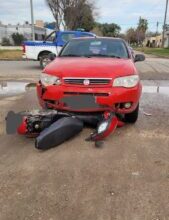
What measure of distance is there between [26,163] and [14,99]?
423cm

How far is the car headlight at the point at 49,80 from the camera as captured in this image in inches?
221

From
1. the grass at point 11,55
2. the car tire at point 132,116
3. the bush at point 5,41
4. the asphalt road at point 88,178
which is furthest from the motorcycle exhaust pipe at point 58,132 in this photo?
the bush at point 5,41

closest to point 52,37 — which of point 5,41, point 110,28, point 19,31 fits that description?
point 5,41

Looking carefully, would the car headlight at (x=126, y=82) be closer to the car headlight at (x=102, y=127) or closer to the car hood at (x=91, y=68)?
the car hood at (x=91, y=68)

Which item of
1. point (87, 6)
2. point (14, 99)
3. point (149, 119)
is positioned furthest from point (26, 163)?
point (87, 6)

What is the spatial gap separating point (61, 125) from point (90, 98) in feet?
2.29

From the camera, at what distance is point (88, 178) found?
400 cm

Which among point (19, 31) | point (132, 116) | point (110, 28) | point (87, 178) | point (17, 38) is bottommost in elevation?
point (110, 28)

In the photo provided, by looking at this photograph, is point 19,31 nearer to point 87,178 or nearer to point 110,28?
point 110,28

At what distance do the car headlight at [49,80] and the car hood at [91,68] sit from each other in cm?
7

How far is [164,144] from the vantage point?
5.19 m

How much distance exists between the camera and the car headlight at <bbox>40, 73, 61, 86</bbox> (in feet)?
18.4

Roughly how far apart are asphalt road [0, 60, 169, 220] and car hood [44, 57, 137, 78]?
972mm

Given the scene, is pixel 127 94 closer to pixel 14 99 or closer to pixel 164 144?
pixel 164 144
